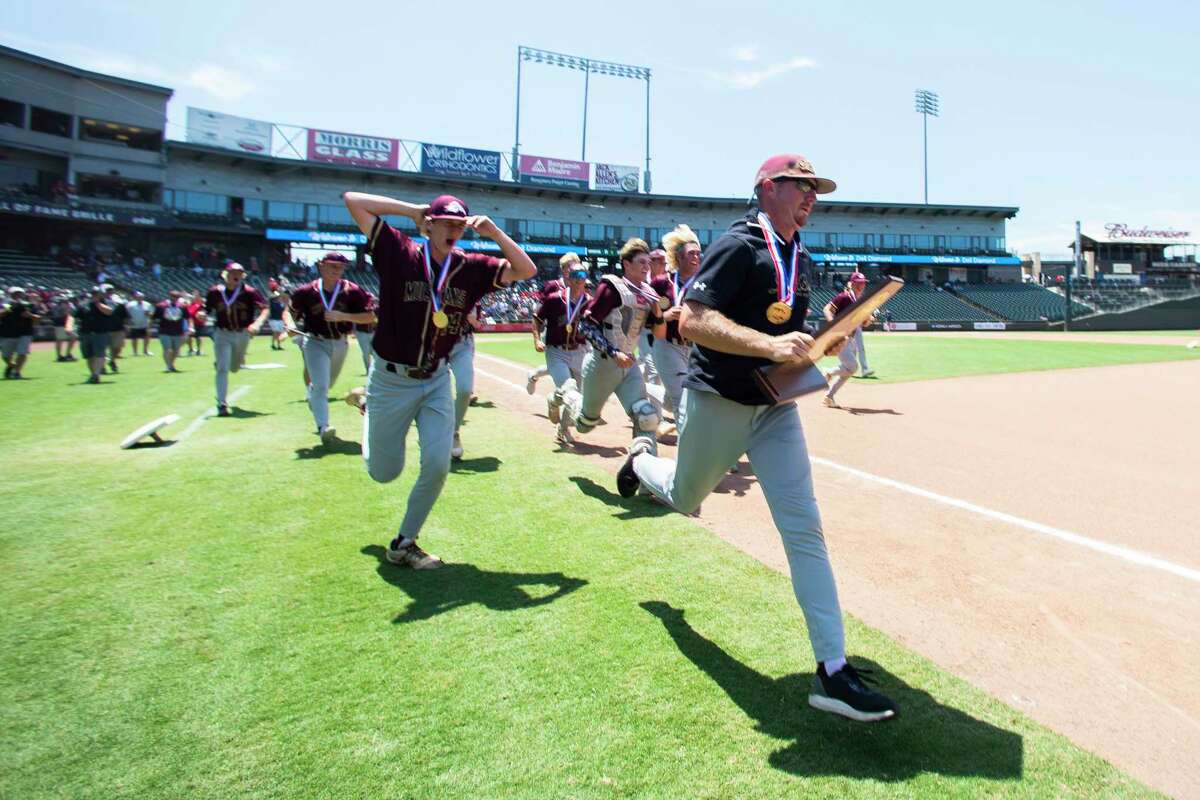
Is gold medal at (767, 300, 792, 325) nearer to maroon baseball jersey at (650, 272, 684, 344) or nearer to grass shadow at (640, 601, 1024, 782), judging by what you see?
grass shadow at (640, 601, 1024, 782)

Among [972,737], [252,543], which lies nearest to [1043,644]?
[972,737]

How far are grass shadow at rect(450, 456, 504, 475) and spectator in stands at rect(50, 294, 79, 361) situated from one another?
20.4 metres

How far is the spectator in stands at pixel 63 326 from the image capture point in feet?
75.2

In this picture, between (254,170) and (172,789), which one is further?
(254,170)

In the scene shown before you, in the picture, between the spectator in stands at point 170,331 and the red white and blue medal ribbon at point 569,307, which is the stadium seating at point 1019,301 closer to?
the red white and blue medal ribbon at point 569,307

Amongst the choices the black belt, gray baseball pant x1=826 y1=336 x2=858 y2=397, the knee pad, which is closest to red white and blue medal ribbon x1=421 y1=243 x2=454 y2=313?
the black belt

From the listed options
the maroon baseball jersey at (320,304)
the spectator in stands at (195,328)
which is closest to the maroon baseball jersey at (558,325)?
the maroon baseball jersey at (320,304)

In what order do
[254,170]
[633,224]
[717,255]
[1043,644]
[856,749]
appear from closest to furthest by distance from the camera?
[856,749], [717,255], [1043,644], [254,170], [633,224]

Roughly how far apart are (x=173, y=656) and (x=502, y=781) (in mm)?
1925

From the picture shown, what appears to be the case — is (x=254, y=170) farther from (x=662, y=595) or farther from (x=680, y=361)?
(x=662, y=595)

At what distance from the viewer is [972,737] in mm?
2797

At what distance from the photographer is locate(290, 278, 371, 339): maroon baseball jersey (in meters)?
8.48

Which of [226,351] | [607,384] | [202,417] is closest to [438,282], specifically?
[607,384]

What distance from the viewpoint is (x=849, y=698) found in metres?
2.86
